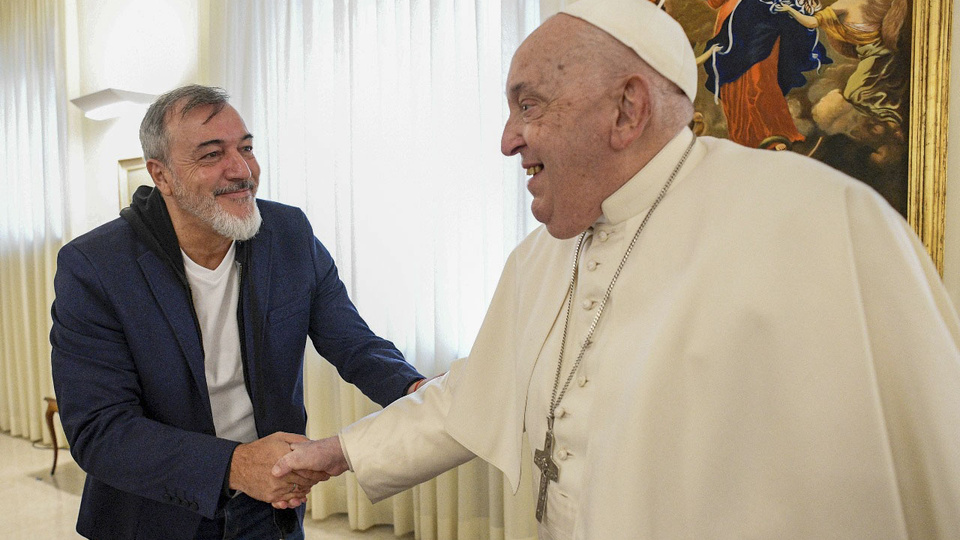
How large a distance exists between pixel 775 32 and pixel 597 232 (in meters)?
1.70

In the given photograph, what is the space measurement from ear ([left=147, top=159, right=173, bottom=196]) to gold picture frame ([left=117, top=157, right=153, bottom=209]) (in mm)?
3929

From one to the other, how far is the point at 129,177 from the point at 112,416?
4601mm

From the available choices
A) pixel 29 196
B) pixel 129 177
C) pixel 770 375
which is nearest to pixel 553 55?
pixel 770 375

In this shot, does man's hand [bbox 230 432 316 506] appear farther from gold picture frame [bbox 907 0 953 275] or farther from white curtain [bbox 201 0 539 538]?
gold picture frame [bbox 907 0 953 275]

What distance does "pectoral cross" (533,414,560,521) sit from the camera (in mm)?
1501

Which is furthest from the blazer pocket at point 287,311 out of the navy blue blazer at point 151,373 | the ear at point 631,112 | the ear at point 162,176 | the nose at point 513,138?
the ear at point 631,112

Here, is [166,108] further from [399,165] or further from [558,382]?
[399,165]

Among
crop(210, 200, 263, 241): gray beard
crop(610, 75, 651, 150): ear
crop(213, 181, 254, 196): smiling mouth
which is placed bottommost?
crop(210, 200, 263, 241): gray beard

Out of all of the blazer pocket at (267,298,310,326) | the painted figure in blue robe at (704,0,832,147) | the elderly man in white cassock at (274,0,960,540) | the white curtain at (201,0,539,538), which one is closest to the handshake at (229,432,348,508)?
the blazer pocket at (267,298,310,326)

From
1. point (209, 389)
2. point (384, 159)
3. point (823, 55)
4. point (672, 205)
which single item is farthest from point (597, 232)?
point (384, 159)

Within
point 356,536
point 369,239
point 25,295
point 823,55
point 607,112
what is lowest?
point 356,536

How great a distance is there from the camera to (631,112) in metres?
1.42

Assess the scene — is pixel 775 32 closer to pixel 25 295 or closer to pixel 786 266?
pixel 786 266

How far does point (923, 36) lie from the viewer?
256 centimetres
